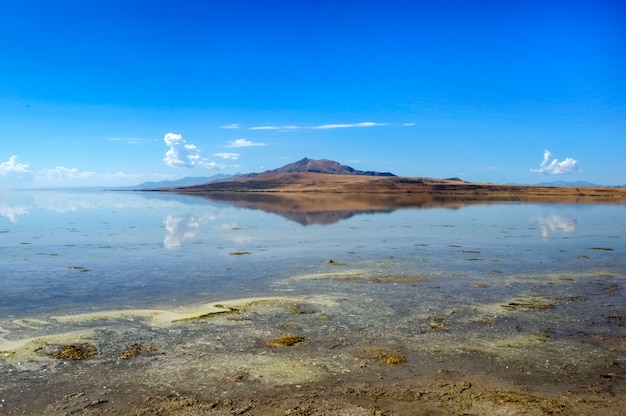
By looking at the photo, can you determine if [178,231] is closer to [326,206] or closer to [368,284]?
[368,284]

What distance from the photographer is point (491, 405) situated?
361 inches

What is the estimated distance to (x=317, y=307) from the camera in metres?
16.2

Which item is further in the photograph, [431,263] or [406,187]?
[406,187]

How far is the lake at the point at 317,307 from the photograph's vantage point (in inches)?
443

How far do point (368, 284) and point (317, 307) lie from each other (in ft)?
14.3

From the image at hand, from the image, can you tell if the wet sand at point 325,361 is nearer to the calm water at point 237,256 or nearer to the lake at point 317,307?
the lake at point 317,307

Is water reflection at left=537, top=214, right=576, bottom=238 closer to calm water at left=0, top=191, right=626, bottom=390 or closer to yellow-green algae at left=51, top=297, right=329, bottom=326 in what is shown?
calm water at left=0, top=191, right=626, bottom=390

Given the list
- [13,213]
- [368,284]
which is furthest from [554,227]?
[13,213]

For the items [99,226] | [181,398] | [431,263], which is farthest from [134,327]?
[99,226]

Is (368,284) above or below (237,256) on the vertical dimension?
below

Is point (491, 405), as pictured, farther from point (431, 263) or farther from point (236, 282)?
point (431, 263)

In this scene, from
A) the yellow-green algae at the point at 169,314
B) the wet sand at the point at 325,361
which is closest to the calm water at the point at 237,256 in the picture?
the yellow-green algae at the point at 169,314

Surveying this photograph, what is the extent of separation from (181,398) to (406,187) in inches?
7141

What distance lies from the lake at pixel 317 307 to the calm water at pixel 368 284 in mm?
71
